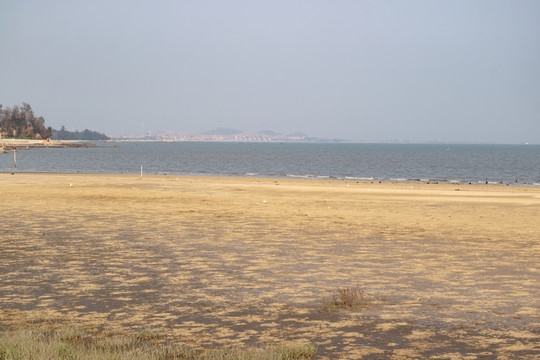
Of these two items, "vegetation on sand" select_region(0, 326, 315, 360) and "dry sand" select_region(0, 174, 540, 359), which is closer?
"vegetation on sand" select_region(0, 326, 315, 360)

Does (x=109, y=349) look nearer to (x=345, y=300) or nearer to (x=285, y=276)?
(x=345, y=300)

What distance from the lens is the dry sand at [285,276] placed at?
28.0 ft

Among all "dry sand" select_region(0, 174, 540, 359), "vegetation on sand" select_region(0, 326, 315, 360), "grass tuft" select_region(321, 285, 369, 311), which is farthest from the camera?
"grass tuft" select_region(321, 285, 369, 311)

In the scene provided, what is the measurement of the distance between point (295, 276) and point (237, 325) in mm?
3633

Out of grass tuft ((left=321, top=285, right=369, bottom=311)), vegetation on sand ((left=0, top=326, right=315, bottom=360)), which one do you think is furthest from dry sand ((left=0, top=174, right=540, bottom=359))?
vegetation on sand ((left=0, top=326, right=315, bottom=360))

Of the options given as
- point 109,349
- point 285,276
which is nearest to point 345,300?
point 285,276

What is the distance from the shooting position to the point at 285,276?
1236cm

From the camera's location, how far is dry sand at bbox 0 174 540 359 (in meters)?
8.53

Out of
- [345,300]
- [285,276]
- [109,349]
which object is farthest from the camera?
[285,276]

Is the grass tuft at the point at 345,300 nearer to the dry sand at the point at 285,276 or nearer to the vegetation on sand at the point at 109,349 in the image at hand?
the dry sand at the point at 285,276

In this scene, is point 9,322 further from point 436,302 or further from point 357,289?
point 436,302

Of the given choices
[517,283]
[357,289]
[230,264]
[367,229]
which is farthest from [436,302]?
[367,229]

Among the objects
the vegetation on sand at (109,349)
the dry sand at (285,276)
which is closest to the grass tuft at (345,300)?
the dry sand at (285,276)

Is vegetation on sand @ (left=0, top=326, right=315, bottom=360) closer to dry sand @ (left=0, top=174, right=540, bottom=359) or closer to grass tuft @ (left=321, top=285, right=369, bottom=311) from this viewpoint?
dry sand @ (left=0, top=174, right=540, bottom=359)
